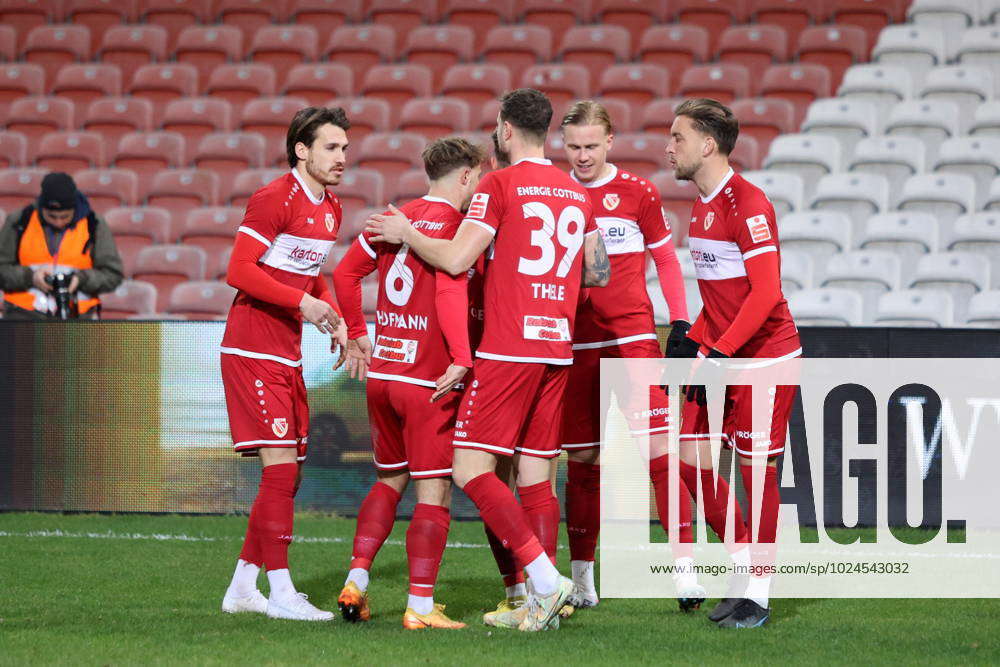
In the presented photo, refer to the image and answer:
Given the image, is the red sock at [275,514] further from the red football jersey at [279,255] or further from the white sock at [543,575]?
the white sock at [543,575]

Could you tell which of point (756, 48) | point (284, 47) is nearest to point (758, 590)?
point (756, 48)

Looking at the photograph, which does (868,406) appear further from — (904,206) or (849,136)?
(849,136)

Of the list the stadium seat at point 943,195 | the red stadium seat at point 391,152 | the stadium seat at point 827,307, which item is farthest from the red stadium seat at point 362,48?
the stadium seat at point 827,307

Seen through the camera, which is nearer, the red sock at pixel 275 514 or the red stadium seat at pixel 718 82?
the red sock at pixel 275 514

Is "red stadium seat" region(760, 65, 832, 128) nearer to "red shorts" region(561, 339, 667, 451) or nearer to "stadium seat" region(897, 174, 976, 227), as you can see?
"stadium seat" region(897, 174, 976, 227)

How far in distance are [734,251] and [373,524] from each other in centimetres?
181

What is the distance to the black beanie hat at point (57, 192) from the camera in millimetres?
8141

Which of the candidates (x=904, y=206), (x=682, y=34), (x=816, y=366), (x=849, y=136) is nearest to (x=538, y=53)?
(x=682, y=34)

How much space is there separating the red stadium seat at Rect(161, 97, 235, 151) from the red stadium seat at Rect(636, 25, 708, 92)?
456cm

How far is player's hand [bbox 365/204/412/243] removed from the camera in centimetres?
454

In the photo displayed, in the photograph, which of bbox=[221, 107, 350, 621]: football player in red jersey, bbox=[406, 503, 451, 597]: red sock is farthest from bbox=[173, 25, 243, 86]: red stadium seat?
bbox=[406, 503, 451, 597]: red sock

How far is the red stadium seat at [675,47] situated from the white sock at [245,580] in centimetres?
908

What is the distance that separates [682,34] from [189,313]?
20.3ft

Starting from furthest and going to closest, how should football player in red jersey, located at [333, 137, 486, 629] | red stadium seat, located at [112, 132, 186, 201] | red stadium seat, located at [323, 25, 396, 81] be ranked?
1. red stadium seat, located at [323, 25, 396, 81]
2. red stadium seat, located at [112, 132, 186, 201]
3. football player in red jersey, located at [333, 137, 486, 629]
